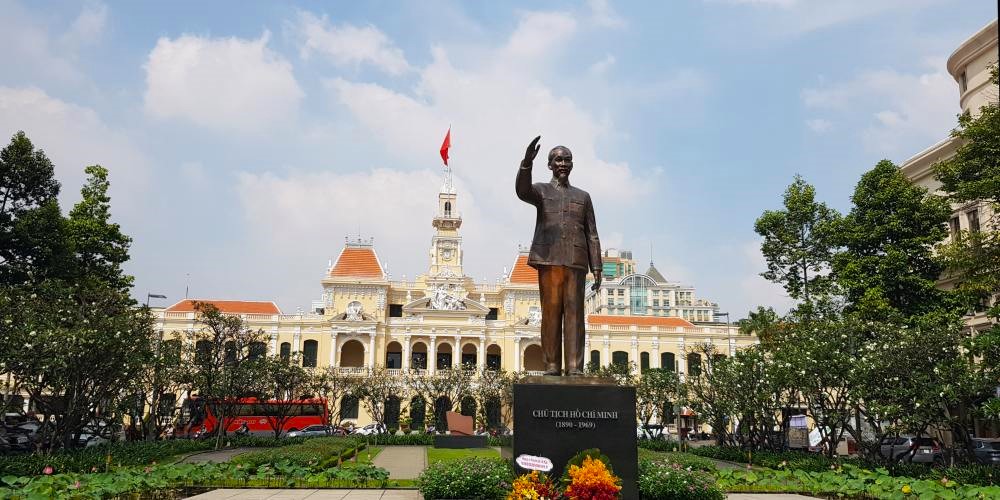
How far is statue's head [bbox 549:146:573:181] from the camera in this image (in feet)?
31.6

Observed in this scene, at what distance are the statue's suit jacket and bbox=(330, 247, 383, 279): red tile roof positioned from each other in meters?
54.2

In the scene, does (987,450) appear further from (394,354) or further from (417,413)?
(394,354)

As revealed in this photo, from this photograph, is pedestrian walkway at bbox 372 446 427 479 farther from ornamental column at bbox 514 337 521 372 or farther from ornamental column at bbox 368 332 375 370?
ornamental column at bbox 514 337 521 372

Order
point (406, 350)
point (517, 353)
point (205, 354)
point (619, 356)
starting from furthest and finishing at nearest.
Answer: point (619, 356) < point (517, 353) < point (406, 350) < point (205, 354)

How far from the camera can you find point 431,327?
57.3m

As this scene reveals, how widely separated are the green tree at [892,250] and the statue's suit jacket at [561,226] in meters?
19.6

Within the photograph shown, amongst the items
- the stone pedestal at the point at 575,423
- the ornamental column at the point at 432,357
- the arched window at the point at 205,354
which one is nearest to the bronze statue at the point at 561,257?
the stone pedestal at the point at 575,423

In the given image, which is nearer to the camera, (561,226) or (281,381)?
(561,226)

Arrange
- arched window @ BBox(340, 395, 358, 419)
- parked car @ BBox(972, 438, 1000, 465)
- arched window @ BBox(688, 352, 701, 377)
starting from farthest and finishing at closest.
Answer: arched window @ BBox(340, 395, 358, 419) → arched window @ BBox(688, 352, 701, 377) → parked car @ BBox(972, 438, 1000, 465)

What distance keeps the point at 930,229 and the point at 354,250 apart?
1901 inches

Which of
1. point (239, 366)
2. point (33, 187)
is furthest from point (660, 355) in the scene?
point (33, 187)

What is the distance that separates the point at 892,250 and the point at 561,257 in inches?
849

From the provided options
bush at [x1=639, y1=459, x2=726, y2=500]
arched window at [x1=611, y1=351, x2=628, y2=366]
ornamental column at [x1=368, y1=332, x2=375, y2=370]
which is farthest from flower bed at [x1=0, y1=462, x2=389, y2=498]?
arched window at [x1=611, y1=351, x2=628, y2=366]

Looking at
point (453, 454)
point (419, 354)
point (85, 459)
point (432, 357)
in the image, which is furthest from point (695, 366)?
point (85, 459)
